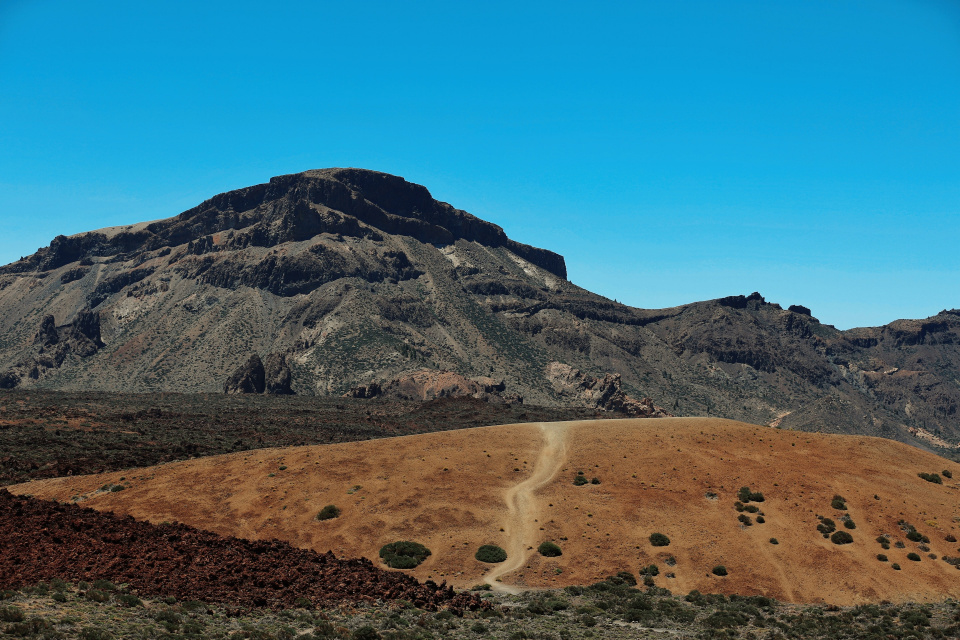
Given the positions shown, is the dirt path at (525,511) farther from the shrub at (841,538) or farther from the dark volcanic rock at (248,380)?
the dark volcanic rock at (248,380)

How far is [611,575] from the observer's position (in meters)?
42.6

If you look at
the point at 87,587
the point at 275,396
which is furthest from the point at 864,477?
the point at 275,396

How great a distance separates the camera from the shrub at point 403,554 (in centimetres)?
4309

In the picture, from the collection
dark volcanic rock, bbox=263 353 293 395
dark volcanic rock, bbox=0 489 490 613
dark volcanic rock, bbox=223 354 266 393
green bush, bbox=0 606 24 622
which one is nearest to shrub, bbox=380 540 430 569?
dark volcanic rock, bbox=0 489 490 613

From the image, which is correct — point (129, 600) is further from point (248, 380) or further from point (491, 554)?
point (248, 380)

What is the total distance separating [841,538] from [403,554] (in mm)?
29008

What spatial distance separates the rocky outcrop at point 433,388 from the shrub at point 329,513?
11888 centimetres

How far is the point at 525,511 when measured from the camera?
50.8m

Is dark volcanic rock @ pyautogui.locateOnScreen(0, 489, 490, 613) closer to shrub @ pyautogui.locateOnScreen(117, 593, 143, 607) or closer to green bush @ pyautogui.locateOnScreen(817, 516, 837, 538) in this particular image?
shrub @ pyautogui.locateOnScreen(117, 593, 143, 607)

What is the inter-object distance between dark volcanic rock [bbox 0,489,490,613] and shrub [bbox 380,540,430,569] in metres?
3.58

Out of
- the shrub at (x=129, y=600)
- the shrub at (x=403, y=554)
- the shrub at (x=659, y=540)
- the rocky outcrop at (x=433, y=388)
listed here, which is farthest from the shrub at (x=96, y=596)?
the rocky outcrop at (x=433, y=388)

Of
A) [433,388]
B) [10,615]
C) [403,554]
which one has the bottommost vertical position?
[403,554]

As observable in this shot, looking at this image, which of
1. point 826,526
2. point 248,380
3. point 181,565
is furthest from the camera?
point 248,380

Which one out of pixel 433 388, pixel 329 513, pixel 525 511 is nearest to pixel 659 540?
pixel 525 511
